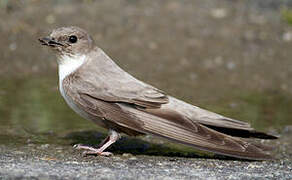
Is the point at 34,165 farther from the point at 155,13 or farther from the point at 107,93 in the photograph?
the point at 155,13

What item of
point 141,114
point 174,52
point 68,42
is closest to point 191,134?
point 141,114

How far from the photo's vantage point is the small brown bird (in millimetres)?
6391

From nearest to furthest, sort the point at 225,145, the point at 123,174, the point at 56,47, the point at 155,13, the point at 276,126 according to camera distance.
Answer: the point at 123,174, the point at 225,145, the point at 56,47, the point at 276,126, the point at 155,13

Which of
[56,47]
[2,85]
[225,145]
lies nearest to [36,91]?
[2,85]

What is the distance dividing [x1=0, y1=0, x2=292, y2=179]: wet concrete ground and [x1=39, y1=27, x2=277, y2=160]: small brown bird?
0.23 m

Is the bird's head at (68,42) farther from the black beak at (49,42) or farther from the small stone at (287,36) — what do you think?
the small stone at (287,36)

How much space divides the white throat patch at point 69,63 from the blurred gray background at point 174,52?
1.39 metres

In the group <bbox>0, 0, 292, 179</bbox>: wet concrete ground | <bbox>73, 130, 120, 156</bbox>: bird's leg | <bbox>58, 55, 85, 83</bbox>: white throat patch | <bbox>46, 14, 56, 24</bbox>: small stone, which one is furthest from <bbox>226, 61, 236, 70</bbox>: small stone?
<bbox>73, 130, 120, 156</bbox>: bird's leg

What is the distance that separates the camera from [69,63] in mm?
7043

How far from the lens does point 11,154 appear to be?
254 inches

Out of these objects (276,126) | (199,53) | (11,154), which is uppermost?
(199,53)

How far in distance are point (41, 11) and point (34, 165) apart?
6.46 meters

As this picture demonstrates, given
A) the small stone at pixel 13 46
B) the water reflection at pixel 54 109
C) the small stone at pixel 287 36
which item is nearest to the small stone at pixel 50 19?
the small stone at pixel 13 46

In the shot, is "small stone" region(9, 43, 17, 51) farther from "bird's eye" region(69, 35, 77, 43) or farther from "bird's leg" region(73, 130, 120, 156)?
"bird's leg" region(73, 130, 120, 156)
